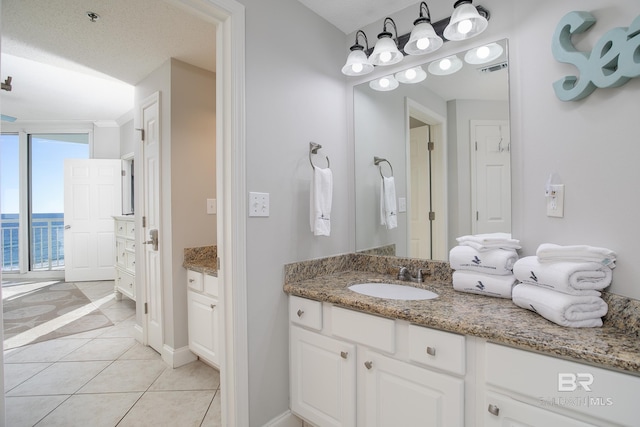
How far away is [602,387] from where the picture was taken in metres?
0.83

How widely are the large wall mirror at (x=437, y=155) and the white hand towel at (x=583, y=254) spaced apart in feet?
1.17

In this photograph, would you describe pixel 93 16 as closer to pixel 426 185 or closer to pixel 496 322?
pixel 426 185

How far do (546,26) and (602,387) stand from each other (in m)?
1.36

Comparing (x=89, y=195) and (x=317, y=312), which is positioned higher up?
(x=89, y=195)

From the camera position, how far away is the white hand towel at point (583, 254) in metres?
1.04

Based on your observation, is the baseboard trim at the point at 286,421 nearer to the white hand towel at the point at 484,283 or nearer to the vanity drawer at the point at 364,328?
the vanity drawer at the point at 364,328

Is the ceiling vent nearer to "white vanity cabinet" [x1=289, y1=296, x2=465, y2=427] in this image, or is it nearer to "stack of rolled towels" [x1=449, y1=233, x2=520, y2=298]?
"stack of rolled towels" [x1=449, y1=233, x2=520, y2=298]

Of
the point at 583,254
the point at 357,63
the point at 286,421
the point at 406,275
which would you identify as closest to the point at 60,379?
the point at 286,421

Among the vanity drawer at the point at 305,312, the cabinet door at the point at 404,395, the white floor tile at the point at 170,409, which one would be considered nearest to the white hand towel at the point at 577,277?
the cabinet door at the point at 404,395

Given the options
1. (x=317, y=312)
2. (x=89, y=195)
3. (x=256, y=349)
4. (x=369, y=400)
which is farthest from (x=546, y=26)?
(x=89, y=195)

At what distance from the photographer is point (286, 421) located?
1599 millimetres

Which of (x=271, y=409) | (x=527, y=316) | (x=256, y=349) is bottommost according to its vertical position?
(x=271, y=409)

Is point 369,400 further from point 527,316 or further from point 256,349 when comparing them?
point 527,316

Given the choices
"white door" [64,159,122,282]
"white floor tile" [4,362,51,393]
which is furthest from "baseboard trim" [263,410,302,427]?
"white door" [64,159,122,282]
